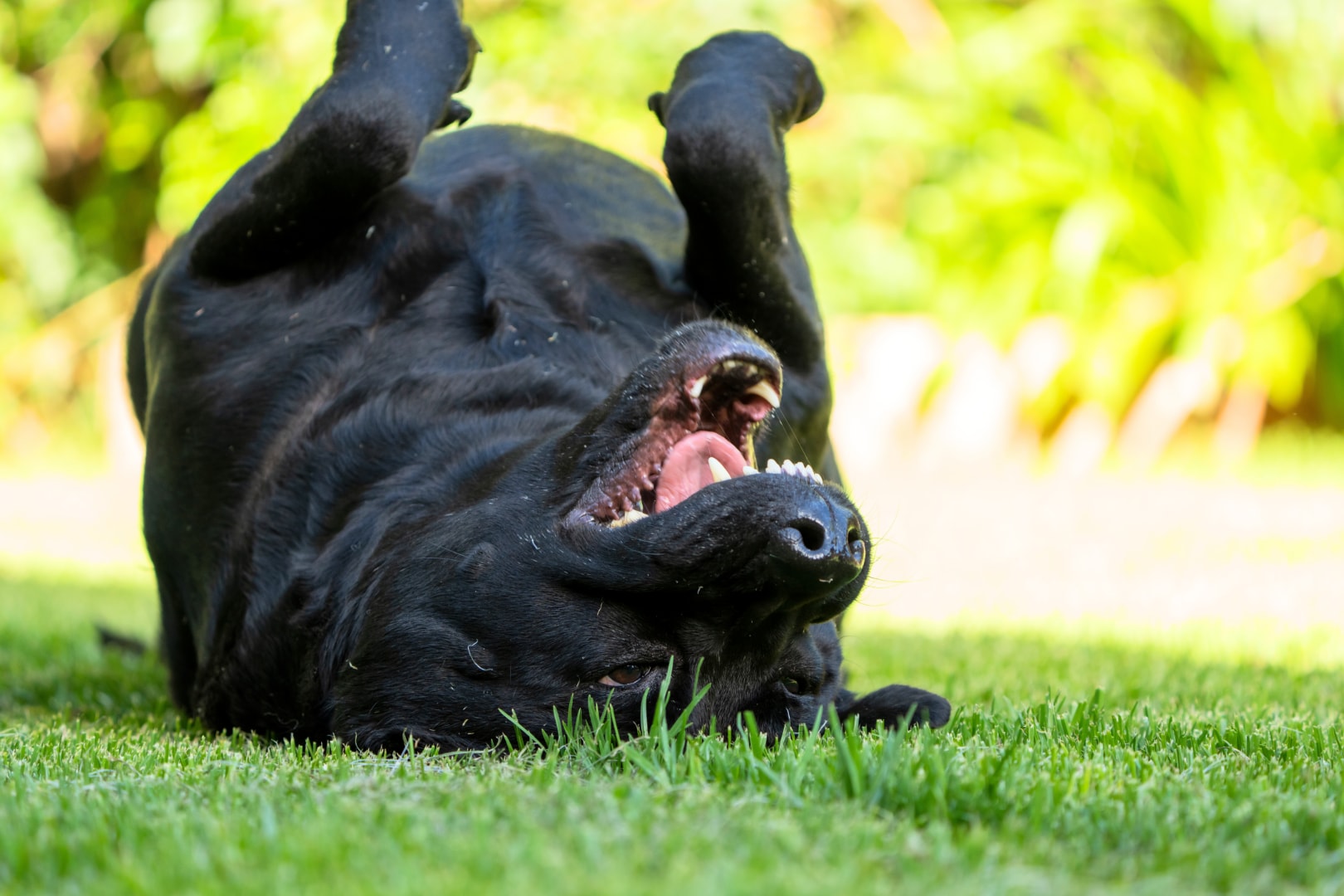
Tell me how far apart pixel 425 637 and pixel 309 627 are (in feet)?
1.12

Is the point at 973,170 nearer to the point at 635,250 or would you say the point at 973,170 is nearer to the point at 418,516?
the point at 635,250

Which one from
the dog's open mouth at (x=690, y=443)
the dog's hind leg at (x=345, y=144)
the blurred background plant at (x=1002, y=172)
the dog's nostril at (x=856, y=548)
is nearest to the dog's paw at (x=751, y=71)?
the dog's hind leg at (x=345, y=144)

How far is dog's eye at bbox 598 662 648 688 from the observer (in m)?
1.98

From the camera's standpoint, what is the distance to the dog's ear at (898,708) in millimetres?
2084

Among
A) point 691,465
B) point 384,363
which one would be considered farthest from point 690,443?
point 384,363

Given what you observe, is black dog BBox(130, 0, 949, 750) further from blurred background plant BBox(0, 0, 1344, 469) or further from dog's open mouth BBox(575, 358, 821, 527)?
blurred background plant BBox(0, 0, 1344, 469)

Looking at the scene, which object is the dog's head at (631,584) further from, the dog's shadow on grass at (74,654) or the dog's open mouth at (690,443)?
the dog's shadow on grass at (74,654)

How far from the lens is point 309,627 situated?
2.32 meters

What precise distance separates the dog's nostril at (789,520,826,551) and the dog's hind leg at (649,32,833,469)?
868 mm

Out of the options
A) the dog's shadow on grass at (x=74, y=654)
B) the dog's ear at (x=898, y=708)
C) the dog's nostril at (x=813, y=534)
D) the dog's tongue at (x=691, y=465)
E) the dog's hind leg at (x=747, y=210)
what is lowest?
the dog's shadow on grass at (x=74, y=654)

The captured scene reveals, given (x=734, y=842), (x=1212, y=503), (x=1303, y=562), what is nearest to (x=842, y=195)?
(x=1212, y=503)

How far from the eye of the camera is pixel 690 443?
2.22 meters

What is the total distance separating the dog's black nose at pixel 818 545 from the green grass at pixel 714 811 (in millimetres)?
214

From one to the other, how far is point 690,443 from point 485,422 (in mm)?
429
